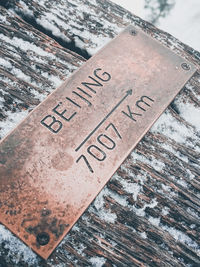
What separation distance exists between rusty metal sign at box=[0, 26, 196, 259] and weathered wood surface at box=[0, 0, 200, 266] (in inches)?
A: 1.3

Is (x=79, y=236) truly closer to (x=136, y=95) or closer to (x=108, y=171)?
(x=108, y=171)

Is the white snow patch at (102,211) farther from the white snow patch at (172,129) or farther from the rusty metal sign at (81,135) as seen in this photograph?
the white snow patch at (172,129)

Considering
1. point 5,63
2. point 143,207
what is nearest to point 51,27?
point 5,63

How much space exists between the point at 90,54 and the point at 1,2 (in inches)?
13.9

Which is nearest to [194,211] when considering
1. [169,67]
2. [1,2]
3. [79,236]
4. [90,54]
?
[79,236]

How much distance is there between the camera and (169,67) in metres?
0.74

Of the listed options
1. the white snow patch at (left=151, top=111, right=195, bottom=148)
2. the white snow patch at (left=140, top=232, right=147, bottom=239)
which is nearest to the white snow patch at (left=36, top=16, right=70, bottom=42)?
the white snow patch at (left=151, top=111, right=195, bottom=148)

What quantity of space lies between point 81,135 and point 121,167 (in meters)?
0.14

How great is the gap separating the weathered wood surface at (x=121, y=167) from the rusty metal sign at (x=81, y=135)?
0.11 feet

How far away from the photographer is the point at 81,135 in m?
0.59

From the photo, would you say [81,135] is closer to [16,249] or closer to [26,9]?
[16,249]

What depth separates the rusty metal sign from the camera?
51 centimetres

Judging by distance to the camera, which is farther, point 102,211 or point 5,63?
point 5,63

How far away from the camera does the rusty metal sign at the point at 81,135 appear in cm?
51
